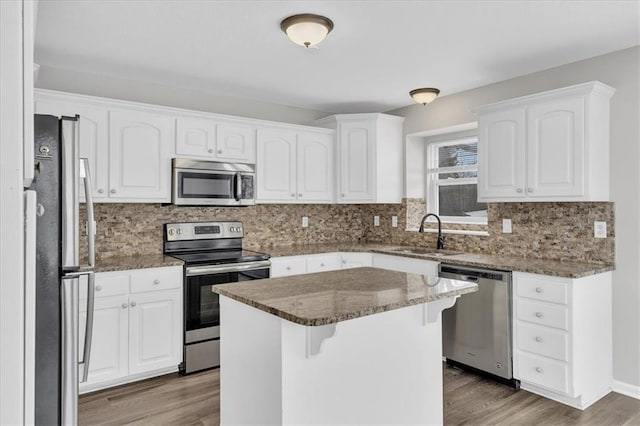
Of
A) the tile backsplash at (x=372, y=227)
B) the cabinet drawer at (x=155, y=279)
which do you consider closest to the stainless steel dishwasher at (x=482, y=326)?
the tile backsplash at (x=372, y=227)

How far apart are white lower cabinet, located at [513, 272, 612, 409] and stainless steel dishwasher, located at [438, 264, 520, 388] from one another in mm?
64

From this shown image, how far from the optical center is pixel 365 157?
4547 millimetres

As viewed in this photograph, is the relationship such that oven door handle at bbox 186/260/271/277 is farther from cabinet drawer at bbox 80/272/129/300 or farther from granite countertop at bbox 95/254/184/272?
cabinet drawer at bbox 80/272/129/300

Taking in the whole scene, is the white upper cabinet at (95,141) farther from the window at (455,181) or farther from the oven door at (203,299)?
the window at (455,181)

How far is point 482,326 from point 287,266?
68.4 inches

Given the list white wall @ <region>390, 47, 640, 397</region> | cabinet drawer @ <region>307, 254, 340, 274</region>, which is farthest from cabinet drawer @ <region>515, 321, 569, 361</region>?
cabinet drawer @ <region>307, 254, 340, 274</region>

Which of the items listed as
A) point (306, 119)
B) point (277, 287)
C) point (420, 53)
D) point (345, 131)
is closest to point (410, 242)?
point (345, 131)

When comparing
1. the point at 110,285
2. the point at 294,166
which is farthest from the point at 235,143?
the point at 110,285

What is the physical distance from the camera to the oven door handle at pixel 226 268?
3338 millimetres

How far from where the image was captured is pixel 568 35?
Answer: 109 inches

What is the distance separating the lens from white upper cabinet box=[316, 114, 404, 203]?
14.8 feet

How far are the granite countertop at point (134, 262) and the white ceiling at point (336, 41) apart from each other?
1.54 meters

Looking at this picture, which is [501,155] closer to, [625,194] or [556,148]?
[556,148]

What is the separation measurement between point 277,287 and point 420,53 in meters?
2.06
